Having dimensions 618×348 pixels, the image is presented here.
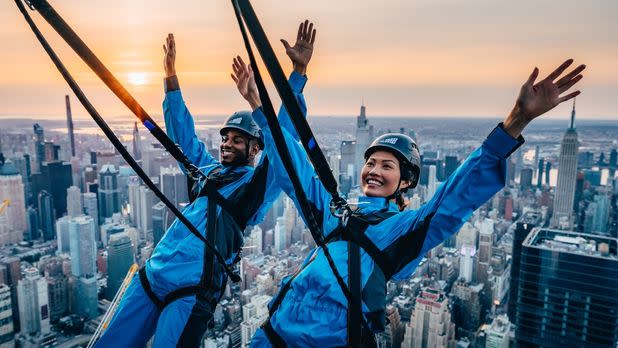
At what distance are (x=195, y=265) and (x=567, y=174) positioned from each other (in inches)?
1404

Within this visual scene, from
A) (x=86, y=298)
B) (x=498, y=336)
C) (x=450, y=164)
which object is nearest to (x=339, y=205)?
(x=498, y=336)

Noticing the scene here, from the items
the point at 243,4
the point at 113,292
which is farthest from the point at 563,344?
the point at 113,292

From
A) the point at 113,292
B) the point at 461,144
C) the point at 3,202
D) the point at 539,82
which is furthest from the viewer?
the point at 461,144

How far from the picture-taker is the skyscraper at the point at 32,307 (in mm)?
14992

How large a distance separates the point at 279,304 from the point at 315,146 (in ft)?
2.09

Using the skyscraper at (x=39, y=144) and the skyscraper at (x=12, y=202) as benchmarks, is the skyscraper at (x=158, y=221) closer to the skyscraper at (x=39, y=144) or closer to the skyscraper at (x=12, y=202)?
the skyscraper at (x=12, y=202)

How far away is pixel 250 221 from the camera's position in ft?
6.10

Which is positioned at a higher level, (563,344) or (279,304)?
(279,304)

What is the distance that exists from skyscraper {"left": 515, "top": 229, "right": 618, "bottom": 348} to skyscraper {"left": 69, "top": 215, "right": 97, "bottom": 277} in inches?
699

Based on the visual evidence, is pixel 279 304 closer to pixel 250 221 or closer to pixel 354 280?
pixel 354 280

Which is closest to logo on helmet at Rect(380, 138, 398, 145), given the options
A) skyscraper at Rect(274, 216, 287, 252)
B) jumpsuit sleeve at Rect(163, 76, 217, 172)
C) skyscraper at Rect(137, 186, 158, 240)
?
jumpsuit sleeve at Rect(163, 76, 217, 172)

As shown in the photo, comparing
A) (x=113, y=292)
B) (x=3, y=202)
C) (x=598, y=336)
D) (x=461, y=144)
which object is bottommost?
(x=113, y=292)

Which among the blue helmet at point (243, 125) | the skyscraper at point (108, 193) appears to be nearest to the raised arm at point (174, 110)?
the blue helmet at point (243, 125)

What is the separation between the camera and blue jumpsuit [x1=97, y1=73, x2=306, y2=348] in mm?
1580
